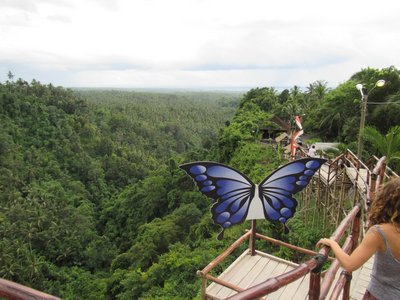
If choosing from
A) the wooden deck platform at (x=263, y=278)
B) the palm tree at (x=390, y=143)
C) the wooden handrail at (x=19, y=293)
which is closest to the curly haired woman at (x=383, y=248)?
the wooden handrail at (x=19, y=293)

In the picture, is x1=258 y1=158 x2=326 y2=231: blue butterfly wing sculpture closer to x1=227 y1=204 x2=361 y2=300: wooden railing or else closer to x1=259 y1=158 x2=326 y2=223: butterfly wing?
x1=259 y1=158 x2=326 y2=223: butterfly wing

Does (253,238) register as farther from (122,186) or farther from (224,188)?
(122,186)

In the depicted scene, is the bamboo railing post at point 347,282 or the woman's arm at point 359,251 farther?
the bamboo railing post at point 347,282

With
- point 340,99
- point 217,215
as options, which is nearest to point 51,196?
point 340,99

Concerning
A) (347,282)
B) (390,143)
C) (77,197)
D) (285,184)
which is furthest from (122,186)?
(347,282)

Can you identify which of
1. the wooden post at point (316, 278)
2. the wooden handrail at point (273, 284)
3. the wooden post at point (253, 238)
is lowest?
the wooden post at point (253, 238)

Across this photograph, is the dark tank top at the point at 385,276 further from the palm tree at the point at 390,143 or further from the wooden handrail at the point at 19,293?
the palm tree at the point at 390,143

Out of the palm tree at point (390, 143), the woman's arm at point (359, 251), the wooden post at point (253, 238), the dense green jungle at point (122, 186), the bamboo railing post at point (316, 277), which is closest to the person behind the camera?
the bamboo railing post at point (316, 277)

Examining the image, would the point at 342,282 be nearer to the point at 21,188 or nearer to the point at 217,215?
the point at 217,215

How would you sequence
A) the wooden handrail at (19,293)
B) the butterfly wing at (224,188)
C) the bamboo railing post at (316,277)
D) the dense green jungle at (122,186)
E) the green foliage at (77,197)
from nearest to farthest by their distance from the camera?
the wooden handrail at (19,293) → the bamboo railing post at (316,277) → the butterfly wing at (224,188) → the dense green jungle at (122,186) → the green foliage at (77,197)
